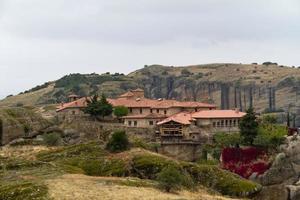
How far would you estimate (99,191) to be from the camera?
58.4 metres

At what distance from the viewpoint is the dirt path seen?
55562mm

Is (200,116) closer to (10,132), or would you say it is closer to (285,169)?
(285,169)

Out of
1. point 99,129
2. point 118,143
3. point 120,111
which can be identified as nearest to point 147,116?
point 120,111

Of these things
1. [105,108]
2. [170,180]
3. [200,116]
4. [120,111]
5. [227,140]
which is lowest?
[227,140]

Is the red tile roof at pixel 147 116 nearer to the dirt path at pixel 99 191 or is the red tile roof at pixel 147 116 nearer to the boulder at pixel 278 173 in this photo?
the boulder at pixel 278 173

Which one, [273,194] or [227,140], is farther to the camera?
[227,140]

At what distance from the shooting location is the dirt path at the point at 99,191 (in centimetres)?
5556

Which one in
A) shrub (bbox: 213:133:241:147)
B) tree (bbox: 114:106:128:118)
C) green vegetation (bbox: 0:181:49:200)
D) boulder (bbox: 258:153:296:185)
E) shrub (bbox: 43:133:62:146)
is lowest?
boulder (bbox: 258:153:296:185)

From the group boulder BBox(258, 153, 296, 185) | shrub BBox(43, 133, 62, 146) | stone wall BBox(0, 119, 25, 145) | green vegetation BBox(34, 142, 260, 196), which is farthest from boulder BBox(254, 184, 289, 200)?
stone wall BBox(0, 119, 25, 145)

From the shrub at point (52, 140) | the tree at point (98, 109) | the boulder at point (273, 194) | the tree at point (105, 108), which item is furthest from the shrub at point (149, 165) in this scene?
the tree at point (105, 108)

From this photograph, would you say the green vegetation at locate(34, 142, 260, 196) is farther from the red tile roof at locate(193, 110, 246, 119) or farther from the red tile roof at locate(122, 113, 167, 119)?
the red tile roof at locate(122, 113, 167, 119)

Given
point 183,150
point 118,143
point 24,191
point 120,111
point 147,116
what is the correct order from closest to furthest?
point 24,191, point 118,143, point 183,150, point 120,111, point 147,116

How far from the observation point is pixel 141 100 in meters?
138

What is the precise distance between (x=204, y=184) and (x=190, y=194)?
948 cm
